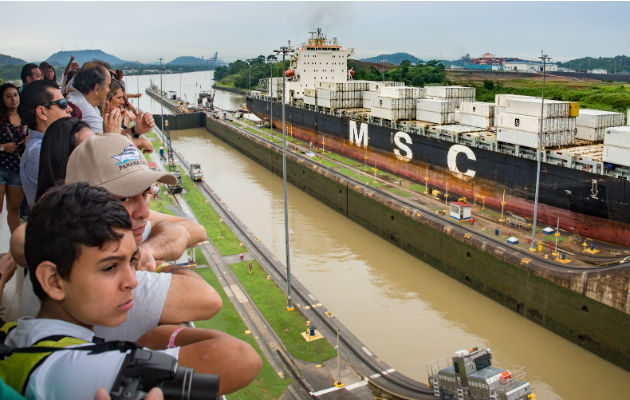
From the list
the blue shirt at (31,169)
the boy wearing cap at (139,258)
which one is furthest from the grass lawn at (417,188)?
the boy wearing cap at (139,258)

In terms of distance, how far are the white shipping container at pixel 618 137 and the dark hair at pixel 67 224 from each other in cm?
1814

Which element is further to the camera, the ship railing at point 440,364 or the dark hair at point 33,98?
the ship railing at point 440,364

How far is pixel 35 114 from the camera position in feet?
13.9

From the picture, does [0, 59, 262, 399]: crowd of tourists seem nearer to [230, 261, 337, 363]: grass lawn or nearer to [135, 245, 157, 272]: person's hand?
[135, 245, 157, 272]: person's hand

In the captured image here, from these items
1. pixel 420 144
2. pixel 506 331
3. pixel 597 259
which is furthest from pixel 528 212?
pixel 420 144

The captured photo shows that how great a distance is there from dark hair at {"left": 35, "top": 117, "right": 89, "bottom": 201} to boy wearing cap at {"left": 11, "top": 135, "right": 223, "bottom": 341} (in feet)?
1.49

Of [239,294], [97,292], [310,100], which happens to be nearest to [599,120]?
[239,294]

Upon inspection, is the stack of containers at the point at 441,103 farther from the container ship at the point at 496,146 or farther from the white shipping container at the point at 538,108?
the white shipping container at the point at 538,108

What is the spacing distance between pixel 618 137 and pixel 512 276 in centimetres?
598

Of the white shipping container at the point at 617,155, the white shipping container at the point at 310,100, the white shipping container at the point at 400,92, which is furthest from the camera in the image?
the white shipping container at the point at 310,100

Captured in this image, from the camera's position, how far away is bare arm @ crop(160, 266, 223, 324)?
2312mm

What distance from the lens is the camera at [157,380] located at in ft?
5.36

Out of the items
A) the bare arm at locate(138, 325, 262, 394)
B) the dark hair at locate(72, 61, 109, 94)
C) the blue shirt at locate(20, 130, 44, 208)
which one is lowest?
the bare arm at locate(138, 325, 262, 394)

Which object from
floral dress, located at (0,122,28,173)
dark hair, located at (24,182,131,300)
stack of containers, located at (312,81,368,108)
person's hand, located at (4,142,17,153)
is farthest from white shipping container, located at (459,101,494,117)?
dark hair, located at (24,182,131,300)
